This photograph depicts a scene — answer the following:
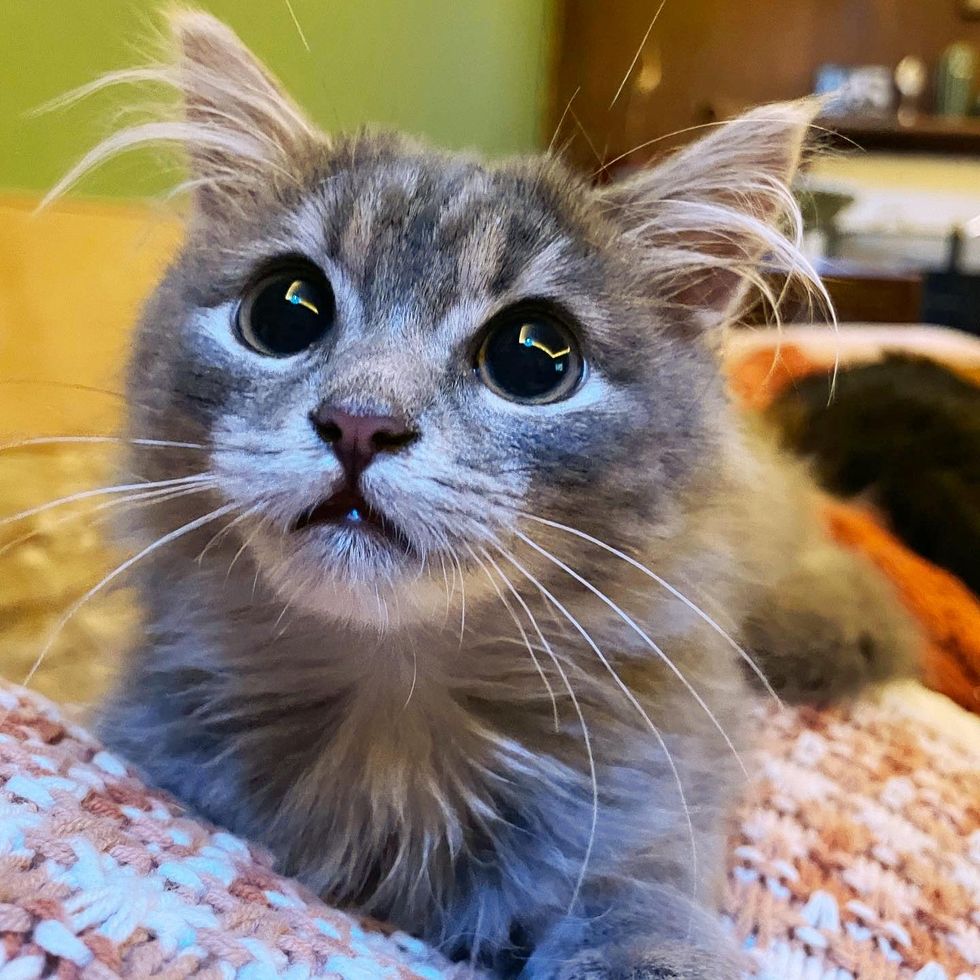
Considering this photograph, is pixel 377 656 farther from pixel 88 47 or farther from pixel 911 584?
pixel 88 47

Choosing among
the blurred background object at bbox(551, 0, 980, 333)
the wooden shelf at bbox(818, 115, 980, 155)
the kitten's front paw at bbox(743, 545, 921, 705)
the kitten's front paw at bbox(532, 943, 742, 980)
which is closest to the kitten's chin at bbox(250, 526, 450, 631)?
the kitten's front paw at bbox(532, 943, 742, 980)

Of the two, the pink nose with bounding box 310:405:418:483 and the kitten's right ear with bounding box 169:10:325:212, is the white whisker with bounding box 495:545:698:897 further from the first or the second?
the kitten's right ear with bounding box 169:10:325:212

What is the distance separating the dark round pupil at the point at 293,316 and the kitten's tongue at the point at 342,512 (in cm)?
18

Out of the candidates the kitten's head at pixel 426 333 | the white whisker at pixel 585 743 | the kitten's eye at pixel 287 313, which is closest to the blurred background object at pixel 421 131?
the kitten's head at pixel 426 333

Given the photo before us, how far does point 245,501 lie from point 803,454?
4.83 feet

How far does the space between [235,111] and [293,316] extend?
0.30m

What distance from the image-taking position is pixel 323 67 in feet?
6.72

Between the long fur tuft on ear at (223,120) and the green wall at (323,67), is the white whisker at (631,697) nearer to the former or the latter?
the long fur tuft on ear at (223,120)

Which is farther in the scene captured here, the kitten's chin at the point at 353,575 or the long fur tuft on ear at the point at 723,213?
the long fur tuft on ear at the point at 723,213

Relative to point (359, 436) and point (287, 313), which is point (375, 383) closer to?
point (359, 436)

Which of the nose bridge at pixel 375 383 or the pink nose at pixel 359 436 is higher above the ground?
the nose bridge at pixel 375 383

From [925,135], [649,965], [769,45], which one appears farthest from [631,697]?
[769,45]

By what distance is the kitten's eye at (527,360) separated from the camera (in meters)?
0.79

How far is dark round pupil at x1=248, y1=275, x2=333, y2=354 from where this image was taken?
2.67 feet
